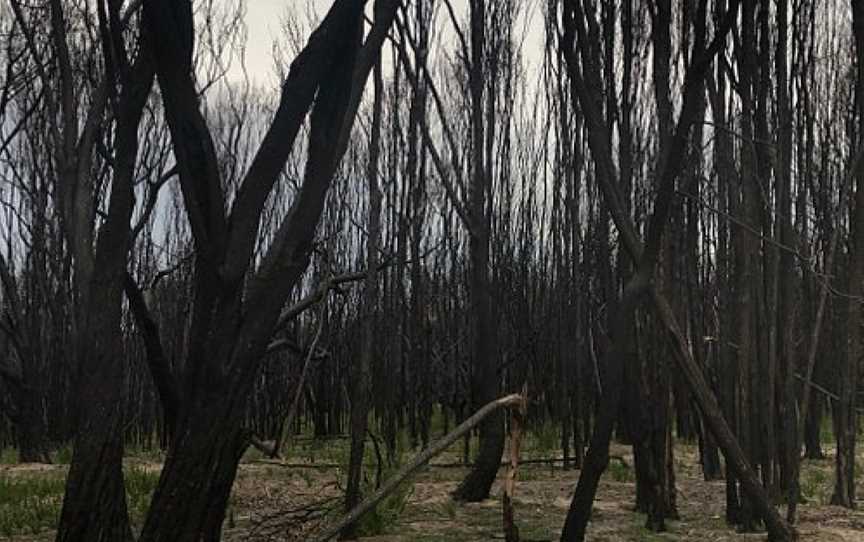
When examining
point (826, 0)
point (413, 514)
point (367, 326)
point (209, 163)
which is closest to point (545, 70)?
point (826, 0)

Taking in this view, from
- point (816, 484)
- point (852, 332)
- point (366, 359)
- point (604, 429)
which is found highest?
point (852, 332)

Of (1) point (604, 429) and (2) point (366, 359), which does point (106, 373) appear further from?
(1) point (604, 429)

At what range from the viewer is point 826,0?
7.86m

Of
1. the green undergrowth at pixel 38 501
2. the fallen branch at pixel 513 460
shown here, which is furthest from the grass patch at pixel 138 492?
the fallen branch at pixel 513 460

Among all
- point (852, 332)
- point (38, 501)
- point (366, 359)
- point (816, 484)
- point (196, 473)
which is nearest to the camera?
point (196, 473)

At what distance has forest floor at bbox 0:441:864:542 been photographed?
14.7 feet

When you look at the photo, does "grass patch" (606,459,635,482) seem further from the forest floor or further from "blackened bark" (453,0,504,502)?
"blackened bark" (453,0,504,502)

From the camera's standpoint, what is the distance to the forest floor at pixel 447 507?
177 inches

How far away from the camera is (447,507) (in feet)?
17.7

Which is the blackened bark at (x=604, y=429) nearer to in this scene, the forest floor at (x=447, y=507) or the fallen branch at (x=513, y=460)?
the fallen branch at (x=513, y=460)

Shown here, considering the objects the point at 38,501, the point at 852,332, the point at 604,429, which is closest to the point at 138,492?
the point at 38,501

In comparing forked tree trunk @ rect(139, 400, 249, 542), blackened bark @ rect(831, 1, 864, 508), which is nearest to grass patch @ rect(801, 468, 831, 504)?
blackened bark @ rect(831, 1, 864, 508)

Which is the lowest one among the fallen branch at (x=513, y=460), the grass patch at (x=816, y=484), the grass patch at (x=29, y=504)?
the grass patch at (x=29, y=504)

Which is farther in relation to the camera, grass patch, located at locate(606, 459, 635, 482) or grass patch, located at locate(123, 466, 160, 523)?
grass patch, located at locate(606, 459, 635, 482)
